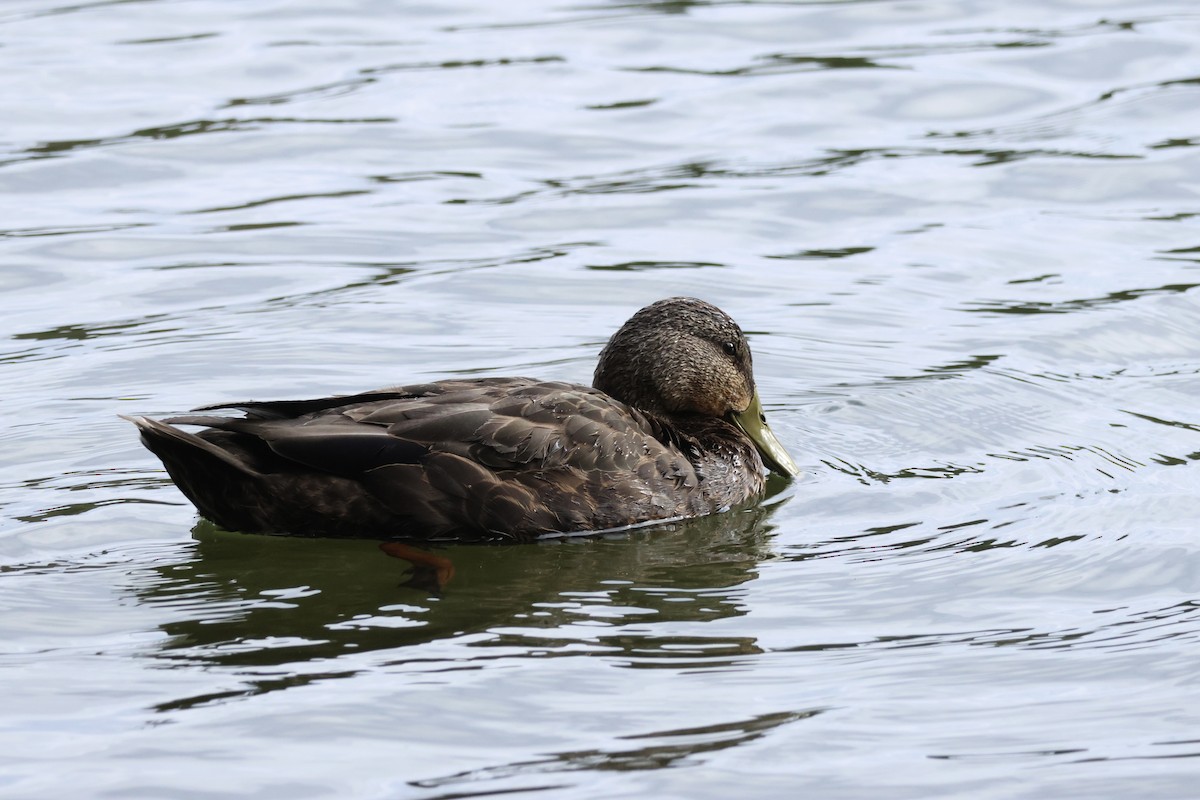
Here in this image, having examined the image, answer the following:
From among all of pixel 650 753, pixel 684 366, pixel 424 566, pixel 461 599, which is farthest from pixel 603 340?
pixel 650 753

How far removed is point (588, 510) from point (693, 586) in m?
0.75

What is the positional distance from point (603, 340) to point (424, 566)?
351 cm

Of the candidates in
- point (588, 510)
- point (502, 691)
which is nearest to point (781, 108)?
point (588, 510)

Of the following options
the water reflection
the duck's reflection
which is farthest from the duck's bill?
the water reflection

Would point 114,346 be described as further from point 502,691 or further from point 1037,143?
point 1037,143

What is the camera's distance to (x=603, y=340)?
10.9 meters

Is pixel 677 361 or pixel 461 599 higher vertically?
pixel 677 361

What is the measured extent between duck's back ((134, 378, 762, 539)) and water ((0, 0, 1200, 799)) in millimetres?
163

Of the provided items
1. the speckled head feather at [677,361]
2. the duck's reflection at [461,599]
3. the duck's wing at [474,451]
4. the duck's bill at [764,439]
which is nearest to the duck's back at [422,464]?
the duck's wing at [474,451]

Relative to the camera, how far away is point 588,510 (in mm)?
8109

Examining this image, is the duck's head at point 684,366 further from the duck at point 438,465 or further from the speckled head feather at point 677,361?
the duck at point 438,465

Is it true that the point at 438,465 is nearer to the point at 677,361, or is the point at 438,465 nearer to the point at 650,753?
the point at 677,361

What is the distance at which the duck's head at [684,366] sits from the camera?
906 cm

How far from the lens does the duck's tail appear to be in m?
7.59
